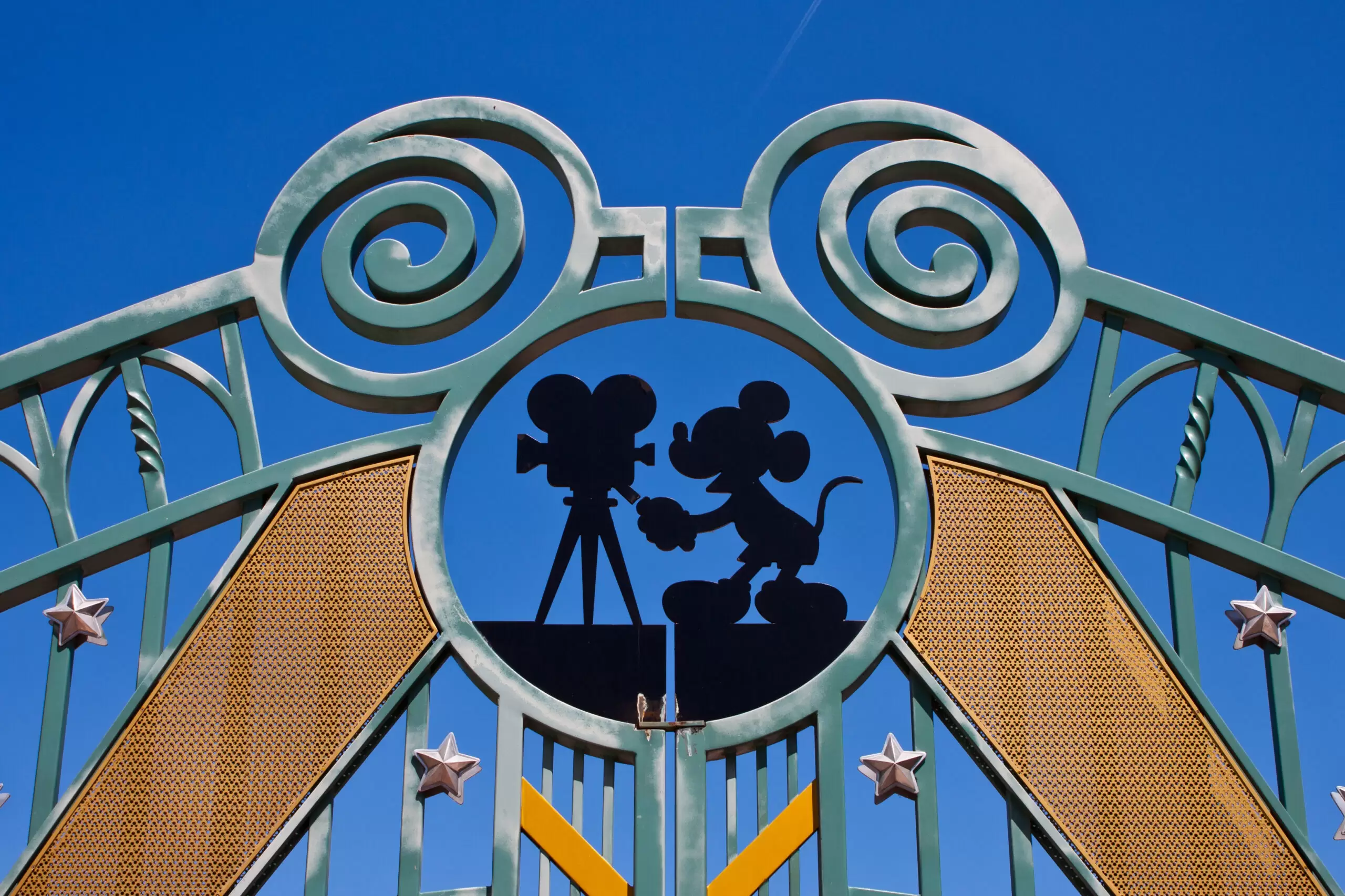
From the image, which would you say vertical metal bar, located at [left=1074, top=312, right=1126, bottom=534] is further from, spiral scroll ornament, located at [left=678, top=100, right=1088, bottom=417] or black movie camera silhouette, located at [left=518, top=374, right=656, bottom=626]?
black movie camera silhouette, located at [left=518, top=374, right=656, bottom=626]

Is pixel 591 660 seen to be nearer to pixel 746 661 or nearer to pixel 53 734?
pixel 746 661

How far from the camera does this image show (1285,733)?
675cm

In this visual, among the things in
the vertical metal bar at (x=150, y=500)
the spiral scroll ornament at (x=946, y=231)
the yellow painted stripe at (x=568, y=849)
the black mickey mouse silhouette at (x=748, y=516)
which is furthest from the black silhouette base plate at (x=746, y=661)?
the vertical metal bar at (x=150, y=500)

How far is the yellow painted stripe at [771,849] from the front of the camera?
6.46 meters

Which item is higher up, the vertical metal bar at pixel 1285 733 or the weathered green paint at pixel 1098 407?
the weathered green paint at pixel 1098 407

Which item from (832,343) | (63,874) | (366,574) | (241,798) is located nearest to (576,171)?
(832,343)

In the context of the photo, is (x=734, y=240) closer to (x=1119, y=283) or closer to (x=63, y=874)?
(x=1119, y=283)

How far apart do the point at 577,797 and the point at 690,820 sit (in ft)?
1.66

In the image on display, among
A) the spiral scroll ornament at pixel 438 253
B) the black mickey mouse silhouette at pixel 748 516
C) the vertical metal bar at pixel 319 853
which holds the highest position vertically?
the spiral scroll ornament at pixel 438 253

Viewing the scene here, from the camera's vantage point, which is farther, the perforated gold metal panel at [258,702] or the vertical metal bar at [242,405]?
the vertical metal bar at [242,405]

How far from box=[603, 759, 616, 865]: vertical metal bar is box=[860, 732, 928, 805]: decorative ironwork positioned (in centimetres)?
109

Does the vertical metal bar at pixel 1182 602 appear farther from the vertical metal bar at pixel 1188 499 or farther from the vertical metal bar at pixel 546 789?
the vertical metal bar at pixel 546 789

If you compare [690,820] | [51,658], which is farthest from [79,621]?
[690,820]

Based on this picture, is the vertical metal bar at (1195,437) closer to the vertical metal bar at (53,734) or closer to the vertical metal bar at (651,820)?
the vertical metal bar at (651,820)
